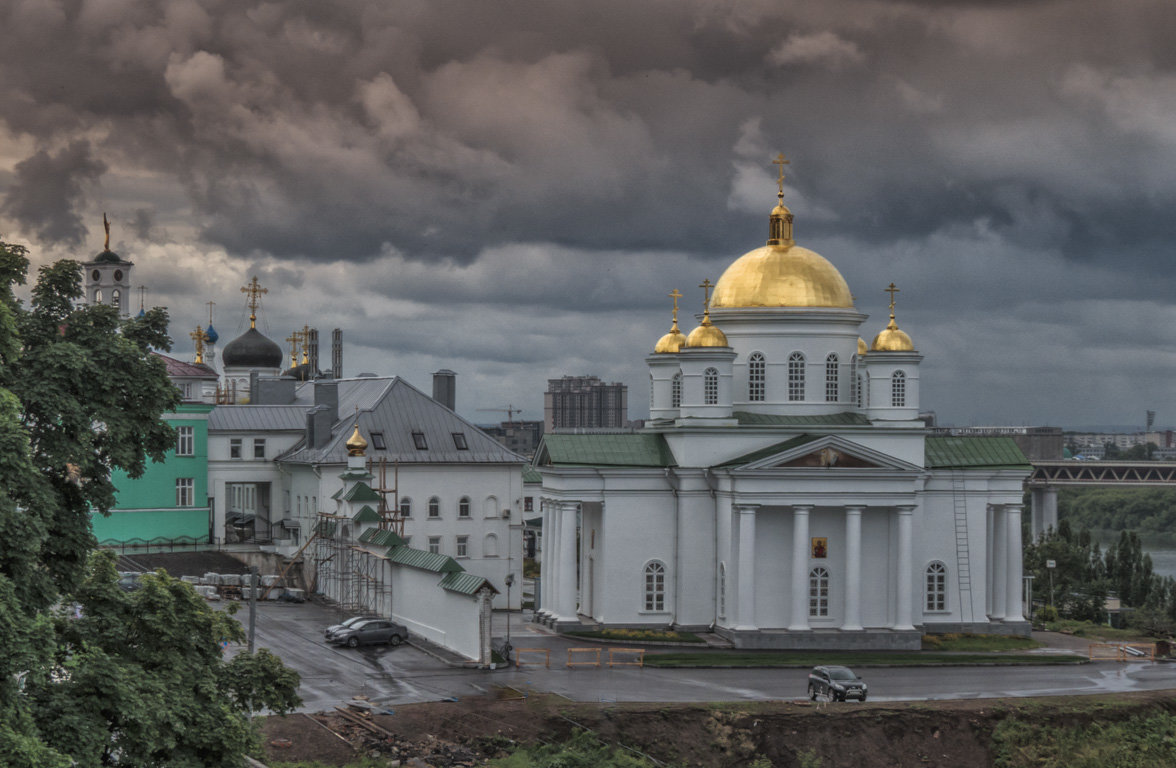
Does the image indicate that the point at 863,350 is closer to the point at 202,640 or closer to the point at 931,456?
the point at 931,456

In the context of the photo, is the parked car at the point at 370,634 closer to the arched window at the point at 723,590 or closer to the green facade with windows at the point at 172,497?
the arched window at the point at 723,590

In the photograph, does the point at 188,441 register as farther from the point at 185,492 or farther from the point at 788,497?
the point at 788,497

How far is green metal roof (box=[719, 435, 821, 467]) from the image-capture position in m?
48.5

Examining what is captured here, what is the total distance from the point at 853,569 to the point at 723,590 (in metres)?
4.48

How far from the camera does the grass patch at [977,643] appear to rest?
159 ft

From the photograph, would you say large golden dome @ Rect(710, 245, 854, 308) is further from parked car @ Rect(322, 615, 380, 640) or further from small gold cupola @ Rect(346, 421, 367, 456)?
parked car @ Rect(322, 615, 380, 640)

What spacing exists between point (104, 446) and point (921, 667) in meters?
31.3

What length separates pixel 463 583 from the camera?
144 ft

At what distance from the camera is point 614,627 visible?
49344 mm

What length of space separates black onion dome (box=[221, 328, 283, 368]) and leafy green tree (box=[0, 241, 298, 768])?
67438 millimetres

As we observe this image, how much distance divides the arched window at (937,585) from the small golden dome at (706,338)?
10822mm

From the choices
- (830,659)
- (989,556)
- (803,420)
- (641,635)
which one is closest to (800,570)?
(830,659)

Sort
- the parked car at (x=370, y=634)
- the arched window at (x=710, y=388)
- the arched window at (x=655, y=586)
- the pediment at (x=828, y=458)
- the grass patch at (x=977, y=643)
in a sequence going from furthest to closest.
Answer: the arched window at (x=710, y=388) < the arched window at (x=655, y=586) < the grass patch at (x=977, y=643) < the pediment at (x=828, y=458) < the parked car at (x=370, y=634)

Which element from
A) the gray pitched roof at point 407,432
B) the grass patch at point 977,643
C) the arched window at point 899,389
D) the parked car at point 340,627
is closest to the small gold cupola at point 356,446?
the gray pitched roof at point 407,432
